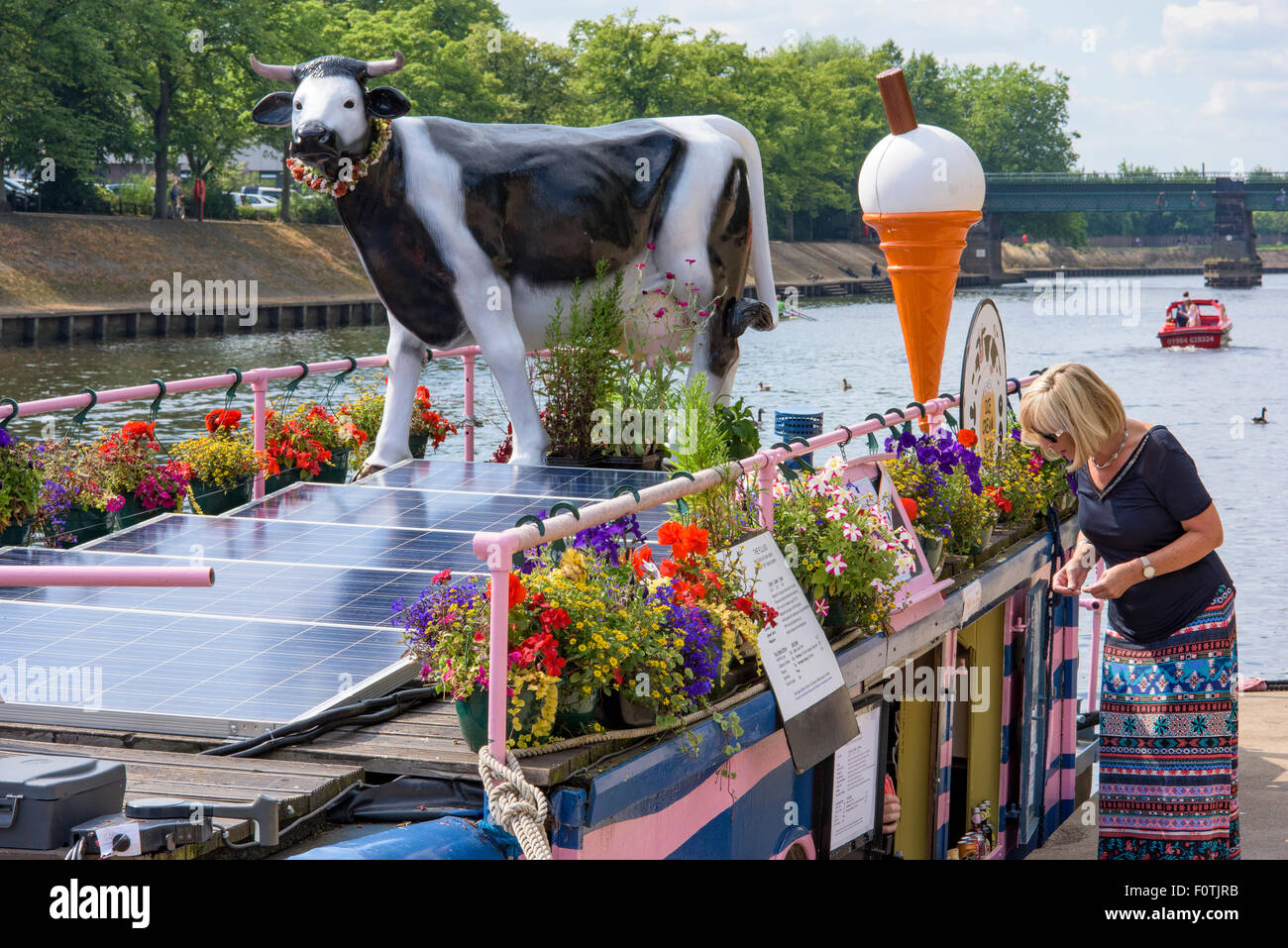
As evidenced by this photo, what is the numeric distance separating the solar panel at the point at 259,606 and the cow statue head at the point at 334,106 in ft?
7.72

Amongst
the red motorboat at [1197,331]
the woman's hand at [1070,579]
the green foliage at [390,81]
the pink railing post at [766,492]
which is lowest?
the woman's hand at [1070,579]

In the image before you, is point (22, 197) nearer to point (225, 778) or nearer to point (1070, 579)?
point (225, 778)

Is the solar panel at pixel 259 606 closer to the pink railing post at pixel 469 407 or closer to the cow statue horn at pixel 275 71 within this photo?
the pink railing post at pixel 469 407

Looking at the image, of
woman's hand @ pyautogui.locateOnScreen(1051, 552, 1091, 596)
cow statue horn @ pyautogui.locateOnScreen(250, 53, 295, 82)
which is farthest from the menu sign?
cow statue horn @ pyautogui.locateOnScreen(250, 53, 295, 82)

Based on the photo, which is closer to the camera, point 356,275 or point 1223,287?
point 356,275

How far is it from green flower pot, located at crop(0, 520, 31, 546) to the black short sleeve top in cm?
632

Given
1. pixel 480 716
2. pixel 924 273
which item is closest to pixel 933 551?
pixel 924 273

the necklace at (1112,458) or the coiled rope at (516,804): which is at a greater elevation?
the necklace at (1112,458)

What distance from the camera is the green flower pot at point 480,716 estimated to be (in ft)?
17.2

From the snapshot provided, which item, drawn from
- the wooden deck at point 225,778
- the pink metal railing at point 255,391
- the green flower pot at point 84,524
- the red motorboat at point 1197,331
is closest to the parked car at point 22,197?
the red motorboat at point 1197,331

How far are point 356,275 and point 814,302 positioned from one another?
3424cm

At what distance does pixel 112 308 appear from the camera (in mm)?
50125
